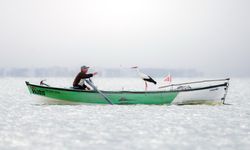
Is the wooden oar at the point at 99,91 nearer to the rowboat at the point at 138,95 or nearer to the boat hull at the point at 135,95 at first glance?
the rowboat at the point at 138,95

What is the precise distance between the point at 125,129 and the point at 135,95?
1023 centimetres

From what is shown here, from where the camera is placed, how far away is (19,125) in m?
22.1

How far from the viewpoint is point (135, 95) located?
101ft

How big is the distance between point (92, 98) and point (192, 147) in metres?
15.4

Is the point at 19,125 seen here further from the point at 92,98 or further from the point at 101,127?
the point at 92,98

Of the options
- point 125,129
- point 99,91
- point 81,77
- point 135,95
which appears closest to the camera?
point 125,129

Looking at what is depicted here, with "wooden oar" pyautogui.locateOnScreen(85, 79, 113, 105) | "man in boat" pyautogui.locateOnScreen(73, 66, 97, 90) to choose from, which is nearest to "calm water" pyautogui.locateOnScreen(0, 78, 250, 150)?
"wooden oar" pyautogui.locateOnScreen(85, 79, 113, 105)

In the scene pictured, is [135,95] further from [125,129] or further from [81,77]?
[125,129]

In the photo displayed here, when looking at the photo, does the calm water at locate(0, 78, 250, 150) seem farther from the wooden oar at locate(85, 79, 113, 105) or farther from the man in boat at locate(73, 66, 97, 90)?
the man in boat at locate(73, 66, 97, 90)

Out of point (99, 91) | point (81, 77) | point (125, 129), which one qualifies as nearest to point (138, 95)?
point (99, 91)

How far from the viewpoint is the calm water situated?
16.4 meters

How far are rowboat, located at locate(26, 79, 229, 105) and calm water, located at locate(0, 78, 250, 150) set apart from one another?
0.59 metres

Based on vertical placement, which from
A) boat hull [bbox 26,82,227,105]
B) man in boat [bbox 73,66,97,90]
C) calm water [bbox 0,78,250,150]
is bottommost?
calm water [bbox 0,78,250,150]

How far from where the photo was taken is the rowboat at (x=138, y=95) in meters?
30.3
